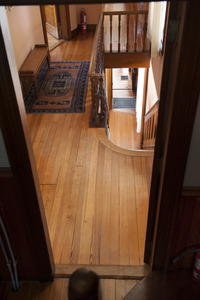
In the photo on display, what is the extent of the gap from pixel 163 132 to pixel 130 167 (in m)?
1.80

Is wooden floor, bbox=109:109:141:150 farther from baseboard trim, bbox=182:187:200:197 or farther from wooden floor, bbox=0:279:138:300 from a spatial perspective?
baseboard trim, bbox=182:187:200:197

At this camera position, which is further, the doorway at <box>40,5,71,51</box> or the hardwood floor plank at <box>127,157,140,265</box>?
the doorway at <box>40,5,71,51</box>

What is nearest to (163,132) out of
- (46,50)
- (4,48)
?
(4,48)

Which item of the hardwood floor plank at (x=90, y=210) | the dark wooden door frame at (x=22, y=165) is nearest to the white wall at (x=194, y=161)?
the dark wooden door frame at (x=22, y=165)

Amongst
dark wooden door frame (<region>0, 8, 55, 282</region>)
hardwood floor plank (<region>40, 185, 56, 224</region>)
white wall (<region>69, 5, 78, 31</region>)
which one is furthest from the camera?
white wall (<region>69, 5, 78, 31</region>)

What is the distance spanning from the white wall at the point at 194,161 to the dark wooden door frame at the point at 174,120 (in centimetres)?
3

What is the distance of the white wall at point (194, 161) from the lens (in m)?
1.40

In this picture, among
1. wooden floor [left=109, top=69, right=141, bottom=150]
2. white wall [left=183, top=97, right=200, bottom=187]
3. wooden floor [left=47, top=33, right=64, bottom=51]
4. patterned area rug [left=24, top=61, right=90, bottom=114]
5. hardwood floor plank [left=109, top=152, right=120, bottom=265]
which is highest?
white wall [left=183, top=97, right=200, bottom=187]

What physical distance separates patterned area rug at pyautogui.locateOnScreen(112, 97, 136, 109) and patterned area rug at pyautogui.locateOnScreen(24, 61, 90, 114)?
353 cm

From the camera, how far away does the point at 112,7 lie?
27.3ft

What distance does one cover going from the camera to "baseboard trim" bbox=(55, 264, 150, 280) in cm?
228

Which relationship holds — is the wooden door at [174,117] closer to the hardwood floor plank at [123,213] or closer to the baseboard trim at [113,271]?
the baseboard trim at [113,271]

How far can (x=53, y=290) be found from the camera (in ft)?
7.20

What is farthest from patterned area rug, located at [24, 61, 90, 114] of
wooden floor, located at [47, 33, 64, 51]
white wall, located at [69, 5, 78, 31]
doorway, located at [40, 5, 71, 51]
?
white wall, located at [69, 5, 78, 31]
